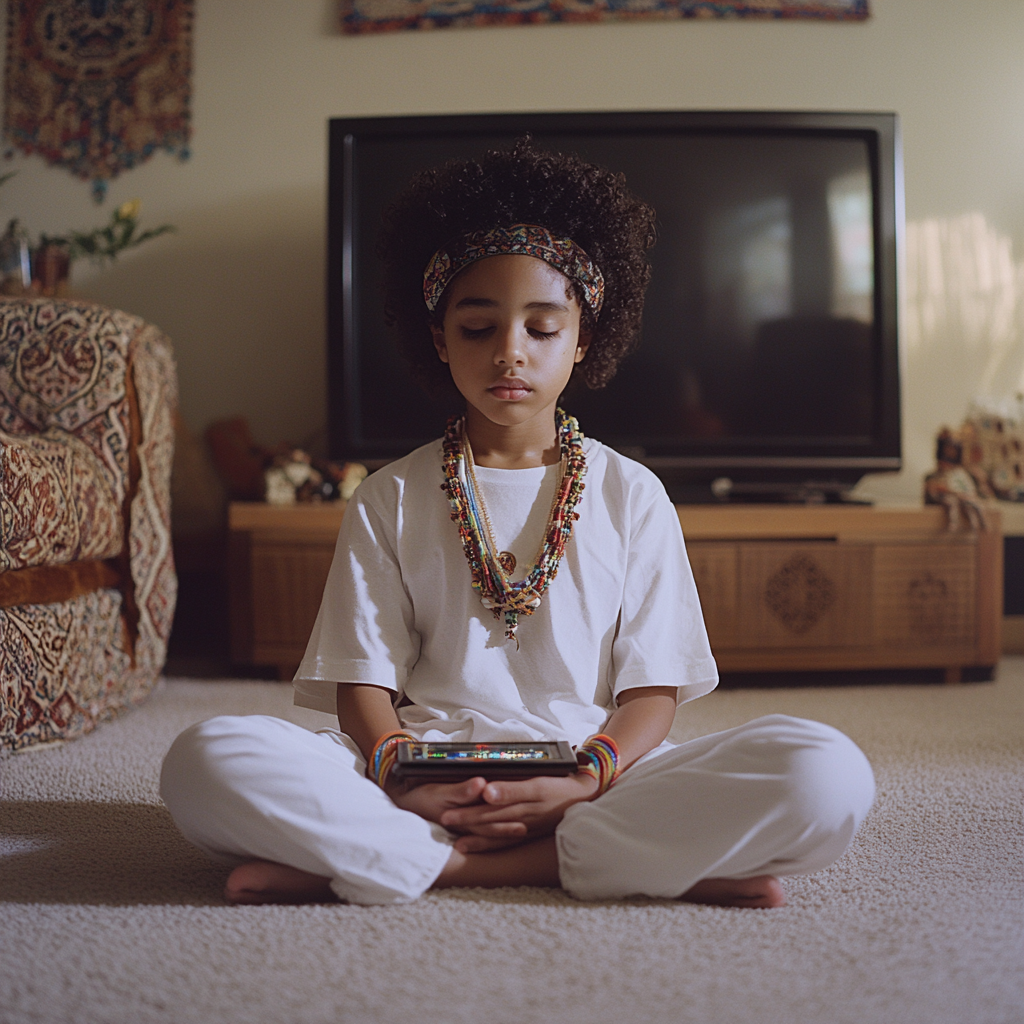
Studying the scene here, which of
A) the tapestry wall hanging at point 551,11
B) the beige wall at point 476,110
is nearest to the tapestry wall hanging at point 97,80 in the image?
the beige wall at point 476,110

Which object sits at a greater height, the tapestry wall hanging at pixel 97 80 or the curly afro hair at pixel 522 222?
the tapestry wall hanging at pixel 97 80

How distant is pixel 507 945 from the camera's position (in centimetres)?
89

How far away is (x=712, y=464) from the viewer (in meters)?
2.50

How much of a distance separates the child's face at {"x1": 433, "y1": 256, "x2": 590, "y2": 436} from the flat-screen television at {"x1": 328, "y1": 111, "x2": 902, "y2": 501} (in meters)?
1.28

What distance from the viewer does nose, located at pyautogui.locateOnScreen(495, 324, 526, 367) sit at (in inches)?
45.3

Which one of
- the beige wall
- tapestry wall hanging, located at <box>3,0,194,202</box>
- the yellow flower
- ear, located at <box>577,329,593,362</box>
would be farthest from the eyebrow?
tapestry wall hanging, located at <box>3,0,194,202</box>

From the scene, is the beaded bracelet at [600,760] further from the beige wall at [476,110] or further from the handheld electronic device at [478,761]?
the beige wall at [476,110]

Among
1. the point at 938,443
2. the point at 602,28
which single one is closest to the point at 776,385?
the point at 938,443

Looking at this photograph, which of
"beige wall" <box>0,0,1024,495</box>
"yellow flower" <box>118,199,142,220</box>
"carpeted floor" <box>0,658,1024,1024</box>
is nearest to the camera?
"carpeted floor" <box>0,658,1024,1024</box>

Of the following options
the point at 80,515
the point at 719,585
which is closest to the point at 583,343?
the point at 80,515

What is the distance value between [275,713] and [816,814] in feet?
4.28

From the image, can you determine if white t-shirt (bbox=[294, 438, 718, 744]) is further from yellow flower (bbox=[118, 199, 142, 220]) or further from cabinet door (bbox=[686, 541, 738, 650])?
yellow flower (bbox=[118, 199, 142, 220])

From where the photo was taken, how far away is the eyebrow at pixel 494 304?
1.17m

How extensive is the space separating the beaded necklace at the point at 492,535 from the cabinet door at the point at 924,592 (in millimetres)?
1364
